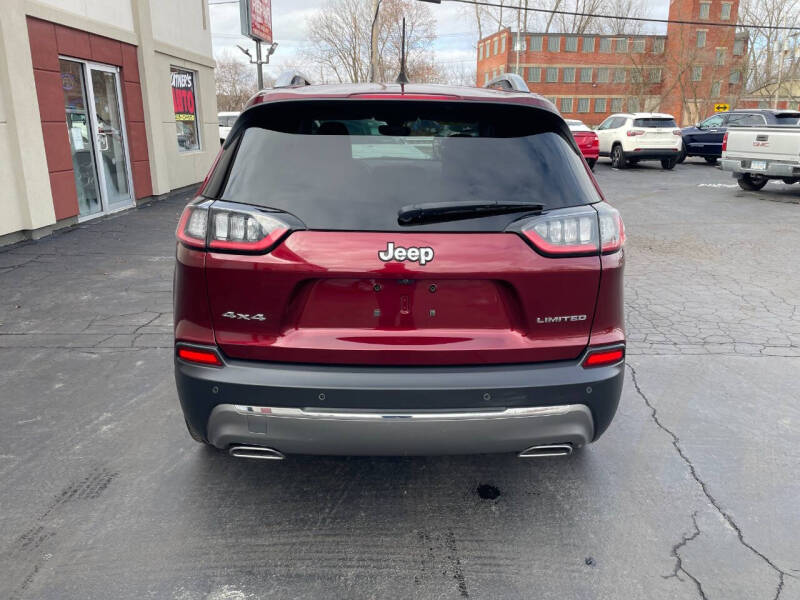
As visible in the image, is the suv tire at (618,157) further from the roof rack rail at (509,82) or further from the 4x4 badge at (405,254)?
the 4x4 badge at (405,254)

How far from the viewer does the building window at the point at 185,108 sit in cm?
1399

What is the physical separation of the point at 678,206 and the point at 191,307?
12.6m

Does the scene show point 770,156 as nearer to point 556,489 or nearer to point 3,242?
point 556,489

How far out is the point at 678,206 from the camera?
42.4 feet

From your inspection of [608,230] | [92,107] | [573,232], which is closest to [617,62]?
[92,107]

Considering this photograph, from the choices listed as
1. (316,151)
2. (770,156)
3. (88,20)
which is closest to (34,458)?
(316,151)

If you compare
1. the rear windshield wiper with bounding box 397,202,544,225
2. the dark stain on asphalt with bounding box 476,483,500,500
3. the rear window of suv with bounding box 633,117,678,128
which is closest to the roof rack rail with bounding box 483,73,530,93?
the rear windshield wiper with bounding box 397,202,544,225

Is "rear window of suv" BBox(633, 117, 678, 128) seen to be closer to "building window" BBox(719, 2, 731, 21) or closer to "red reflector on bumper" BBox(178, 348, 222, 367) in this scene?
"red reflector on bumper" BBox(178, 348, 222, 367)

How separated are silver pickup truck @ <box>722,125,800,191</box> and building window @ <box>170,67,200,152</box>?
12396 millimetres

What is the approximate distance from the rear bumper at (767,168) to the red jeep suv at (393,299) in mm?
12408

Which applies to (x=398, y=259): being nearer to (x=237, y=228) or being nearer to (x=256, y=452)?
(x=237, y=228)

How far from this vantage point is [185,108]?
1459cm

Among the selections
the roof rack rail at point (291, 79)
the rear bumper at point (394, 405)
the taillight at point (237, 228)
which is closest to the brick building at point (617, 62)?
the roof rack rail at point (291, 79)

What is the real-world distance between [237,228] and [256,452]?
2.94 feet
